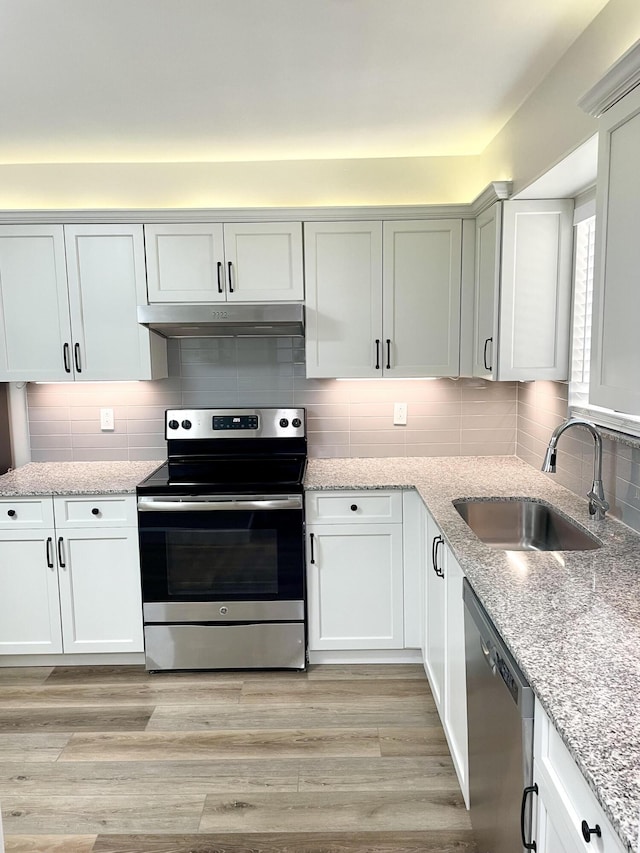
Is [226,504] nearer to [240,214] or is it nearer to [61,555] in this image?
[61,555]

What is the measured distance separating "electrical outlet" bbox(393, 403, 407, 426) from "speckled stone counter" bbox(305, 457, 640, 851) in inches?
32.0

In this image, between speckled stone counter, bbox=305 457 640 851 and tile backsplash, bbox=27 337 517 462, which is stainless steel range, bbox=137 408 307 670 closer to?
tile backsplash, bbox=27 337 517 462

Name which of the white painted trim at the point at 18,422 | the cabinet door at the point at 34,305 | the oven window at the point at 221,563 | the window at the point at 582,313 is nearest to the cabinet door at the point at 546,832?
the window at the point at 582,313

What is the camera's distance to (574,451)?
2320 millimetres

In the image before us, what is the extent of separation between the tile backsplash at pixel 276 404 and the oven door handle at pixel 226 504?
0.62 metres

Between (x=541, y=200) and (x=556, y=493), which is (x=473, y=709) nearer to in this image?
(x=556, y=493)

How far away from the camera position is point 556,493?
2.32m

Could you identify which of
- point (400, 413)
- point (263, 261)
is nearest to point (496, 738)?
point (400, 413)

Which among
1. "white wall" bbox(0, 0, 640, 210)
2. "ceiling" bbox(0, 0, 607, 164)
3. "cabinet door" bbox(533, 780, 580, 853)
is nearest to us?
"cabinet door" bbox(533, 780, 580, 853)

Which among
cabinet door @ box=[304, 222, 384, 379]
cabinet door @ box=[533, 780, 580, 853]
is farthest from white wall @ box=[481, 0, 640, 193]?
cabinet door @ box=[533, 780, 580, 853]

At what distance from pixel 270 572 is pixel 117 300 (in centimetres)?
151

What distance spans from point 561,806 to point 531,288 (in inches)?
74.4

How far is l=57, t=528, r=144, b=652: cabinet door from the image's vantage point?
2643 mm

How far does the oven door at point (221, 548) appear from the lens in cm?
257
